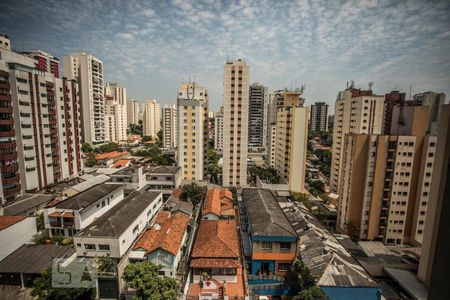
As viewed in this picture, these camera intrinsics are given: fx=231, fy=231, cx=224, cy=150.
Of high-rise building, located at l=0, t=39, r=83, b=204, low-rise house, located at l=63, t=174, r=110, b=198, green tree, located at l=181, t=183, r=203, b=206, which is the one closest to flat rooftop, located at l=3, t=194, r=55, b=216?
high-rise building, located at l=0, t=39, r=83, b=204

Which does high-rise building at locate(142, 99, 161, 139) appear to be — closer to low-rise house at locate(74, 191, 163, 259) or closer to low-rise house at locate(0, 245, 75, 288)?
low-rise house at locate(74, 191, 163, 259)

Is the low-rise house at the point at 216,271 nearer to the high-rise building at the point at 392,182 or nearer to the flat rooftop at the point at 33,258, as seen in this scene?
the flat rooftop at the point at 33,258

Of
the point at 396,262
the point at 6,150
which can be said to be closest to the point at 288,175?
the point at 396,262

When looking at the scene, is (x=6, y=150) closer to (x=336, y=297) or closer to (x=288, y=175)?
(x=336, y=297)

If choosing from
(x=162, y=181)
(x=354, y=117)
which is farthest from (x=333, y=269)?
(x=354, y=117)

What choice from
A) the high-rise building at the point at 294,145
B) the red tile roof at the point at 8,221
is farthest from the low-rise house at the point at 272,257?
the red tile roof at the point at 8,221

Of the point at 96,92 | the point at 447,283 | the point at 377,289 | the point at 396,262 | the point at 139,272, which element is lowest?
the point at 396,262

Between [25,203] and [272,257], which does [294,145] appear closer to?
[272,257]
